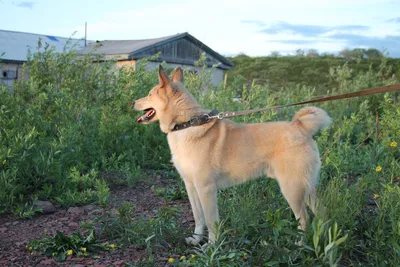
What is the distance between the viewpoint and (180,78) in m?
4.41

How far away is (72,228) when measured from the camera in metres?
4.04

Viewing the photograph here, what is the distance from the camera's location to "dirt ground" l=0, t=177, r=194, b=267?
332 centimetres

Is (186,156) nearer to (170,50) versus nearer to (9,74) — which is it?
(9,74)

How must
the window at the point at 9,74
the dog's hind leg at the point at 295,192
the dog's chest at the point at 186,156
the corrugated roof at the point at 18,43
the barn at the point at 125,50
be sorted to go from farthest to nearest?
the corrugated roof at the point at 18,43
the barn at the point at 125,50
the window at the point at 9,74
the dog's chest at the point at 186,156
the dog's hind leg at the point at 295,192

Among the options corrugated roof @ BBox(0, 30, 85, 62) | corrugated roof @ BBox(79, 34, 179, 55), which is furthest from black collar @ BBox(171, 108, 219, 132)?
corrugated roof @ BBox(0, 30, 85, 62)

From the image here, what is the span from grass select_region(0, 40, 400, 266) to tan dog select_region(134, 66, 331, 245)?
0.22 meters

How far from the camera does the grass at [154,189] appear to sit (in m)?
3.08

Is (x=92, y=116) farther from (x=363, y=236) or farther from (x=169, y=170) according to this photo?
(x=363, y=236)

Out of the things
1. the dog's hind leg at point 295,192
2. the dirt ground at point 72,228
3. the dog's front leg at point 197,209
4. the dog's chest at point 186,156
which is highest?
the dog's chest at point 186,156

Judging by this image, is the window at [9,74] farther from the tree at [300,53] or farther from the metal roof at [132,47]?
the tree at [300,53]

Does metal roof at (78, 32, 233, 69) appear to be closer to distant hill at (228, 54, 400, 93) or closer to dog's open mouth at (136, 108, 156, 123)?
distant hill at (228, 54, 400, 93)

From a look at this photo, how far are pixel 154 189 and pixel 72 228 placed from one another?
145 centimetres

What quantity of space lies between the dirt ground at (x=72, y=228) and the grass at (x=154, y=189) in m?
0.10

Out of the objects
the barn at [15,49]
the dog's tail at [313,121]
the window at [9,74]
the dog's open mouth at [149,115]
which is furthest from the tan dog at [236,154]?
the window at [9,74]
